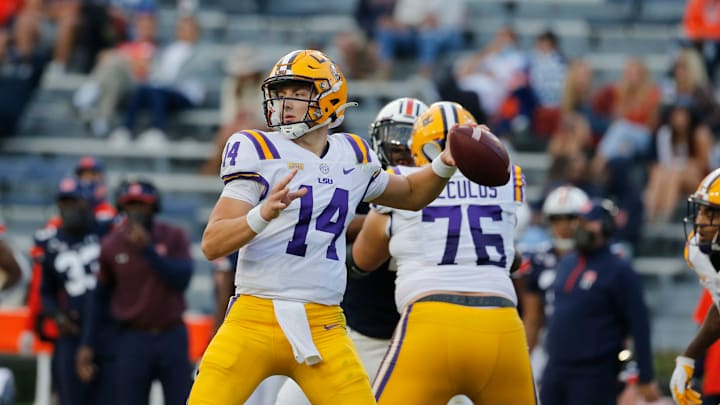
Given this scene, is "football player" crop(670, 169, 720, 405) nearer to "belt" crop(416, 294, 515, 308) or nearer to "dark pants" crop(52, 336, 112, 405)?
"belt" crop(416, 294, 515, 308)

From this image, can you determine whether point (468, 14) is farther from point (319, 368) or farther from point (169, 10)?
point (319, 368)

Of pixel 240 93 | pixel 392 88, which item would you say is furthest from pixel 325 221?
pixel 392 88

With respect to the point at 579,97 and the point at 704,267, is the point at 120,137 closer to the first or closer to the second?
the point at 579,97

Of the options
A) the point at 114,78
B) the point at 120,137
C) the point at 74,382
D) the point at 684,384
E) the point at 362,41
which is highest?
the point at 362,41

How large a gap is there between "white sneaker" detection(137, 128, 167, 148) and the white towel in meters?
9.17

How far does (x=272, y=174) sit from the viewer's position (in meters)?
5.16

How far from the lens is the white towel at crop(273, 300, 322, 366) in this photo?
203 inches

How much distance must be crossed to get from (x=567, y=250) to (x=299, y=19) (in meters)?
7.19

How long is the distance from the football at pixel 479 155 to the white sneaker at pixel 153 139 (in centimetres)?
920

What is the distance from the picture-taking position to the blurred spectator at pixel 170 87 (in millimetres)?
14250

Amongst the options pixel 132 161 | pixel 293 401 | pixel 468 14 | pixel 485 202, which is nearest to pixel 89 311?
pixel 293 401

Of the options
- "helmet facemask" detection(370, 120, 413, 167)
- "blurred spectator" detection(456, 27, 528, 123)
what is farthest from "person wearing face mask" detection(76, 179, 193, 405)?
"blurred spectator" detection(456, 27, 528, 123)

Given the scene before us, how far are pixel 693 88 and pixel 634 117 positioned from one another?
1.92 ft

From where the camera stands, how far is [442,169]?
18.0 ft
